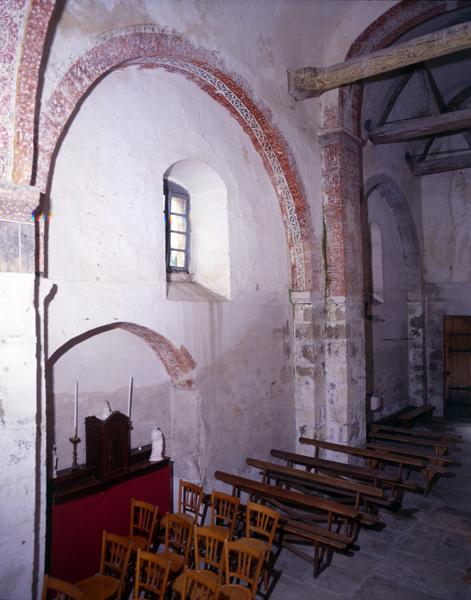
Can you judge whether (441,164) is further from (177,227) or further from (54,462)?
(54,462)

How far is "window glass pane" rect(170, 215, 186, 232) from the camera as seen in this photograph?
20.7ft

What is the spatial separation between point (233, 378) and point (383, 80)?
6.44m

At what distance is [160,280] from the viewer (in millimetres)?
5332

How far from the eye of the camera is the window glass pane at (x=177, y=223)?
6.30 metres

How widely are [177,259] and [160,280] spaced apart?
1.08m

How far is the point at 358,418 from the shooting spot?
772 cm

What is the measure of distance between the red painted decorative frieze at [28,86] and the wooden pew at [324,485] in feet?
14.5

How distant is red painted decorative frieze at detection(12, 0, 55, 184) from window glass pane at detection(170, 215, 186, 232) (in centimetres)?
269

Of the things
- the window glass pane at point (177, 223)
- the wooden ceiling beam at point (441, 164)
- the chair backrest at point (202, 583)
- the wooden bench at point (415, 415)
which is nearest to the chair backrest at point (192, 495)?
the chair backrest at point (202, 583)

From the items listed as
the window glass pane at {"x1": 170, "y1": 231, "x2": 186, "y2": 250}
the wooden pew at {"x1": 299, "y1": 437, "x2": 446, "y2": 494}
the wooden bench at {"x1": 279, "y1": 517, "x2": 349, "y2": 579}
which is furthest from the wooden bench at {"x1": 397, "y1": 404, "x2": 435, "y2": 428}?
the window glass pane at {"x1": 170, "y1": 231, "x2": 186, "y2": 250}

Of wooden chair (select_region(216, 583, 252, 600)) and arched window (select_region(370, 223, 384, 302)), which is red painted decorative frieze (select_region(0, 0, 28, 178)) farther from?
arched window (select_region(370, 223, 384, 302))

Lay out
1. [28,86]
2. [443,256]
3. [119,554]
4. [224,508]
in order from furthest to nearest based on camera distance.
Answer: [443,256] < [224,508] < [119,554] < [28,86]

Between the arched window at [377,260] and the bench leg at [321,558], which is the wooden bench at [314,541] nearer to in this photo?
the bench leg at [321,558]

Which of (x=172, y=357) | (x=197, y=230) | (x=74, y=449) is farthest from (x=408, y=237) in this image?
(x=74, y=449)
